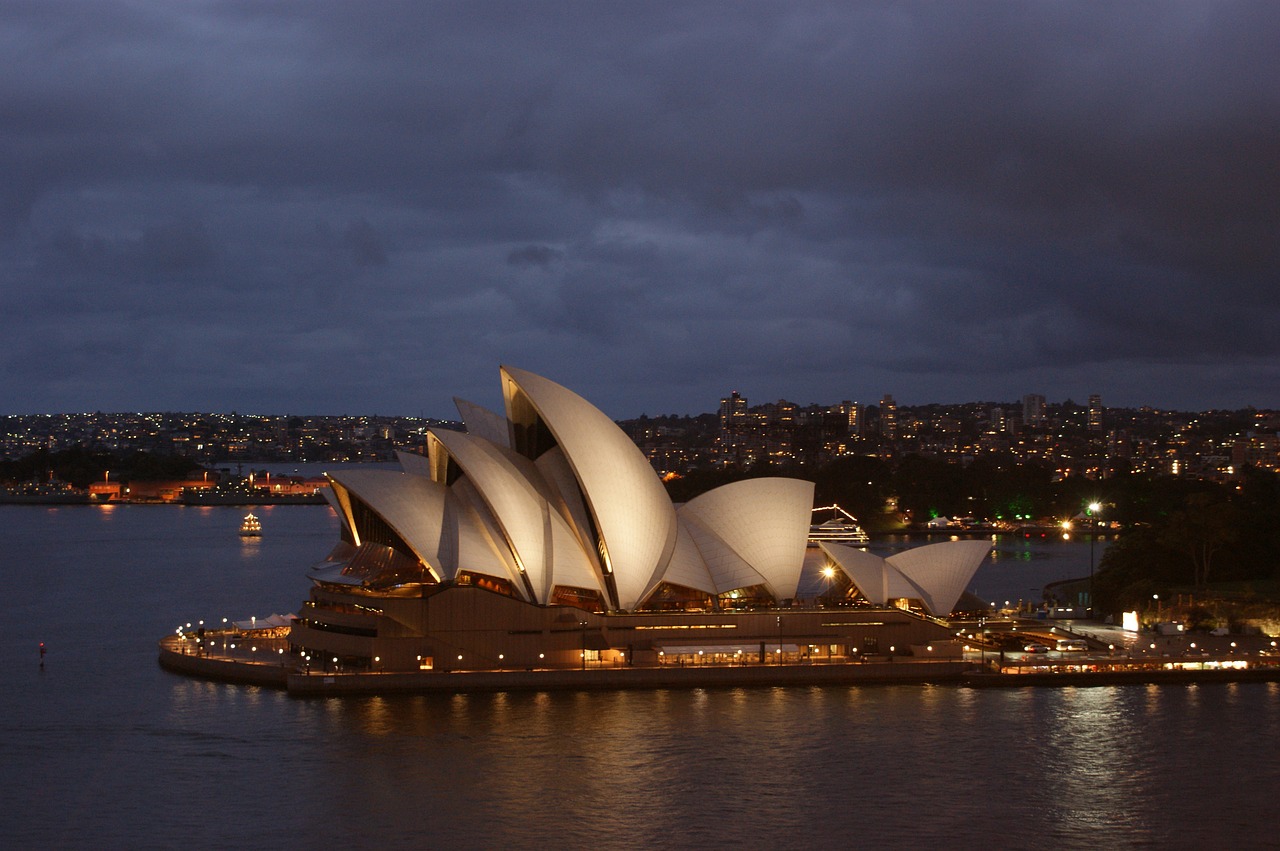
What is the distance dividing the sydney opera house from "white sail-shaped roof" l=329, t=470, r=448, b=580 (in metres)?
0.04

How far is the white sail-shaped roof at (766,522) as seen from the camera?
38375 millimetres

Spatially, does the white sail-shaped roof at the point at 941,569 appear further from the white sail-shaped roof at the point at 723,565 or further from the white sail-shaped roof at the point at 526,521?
the white sail-shaped roof at the point at 526,521

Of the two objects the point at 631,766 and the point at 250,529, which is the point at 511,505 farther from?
the point at 250,529

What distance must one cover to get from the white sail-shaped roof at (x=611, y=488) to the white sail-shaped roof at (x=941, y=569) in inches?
303

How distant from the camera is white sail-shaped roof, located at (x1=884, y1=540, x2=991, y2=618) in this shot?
133 ft

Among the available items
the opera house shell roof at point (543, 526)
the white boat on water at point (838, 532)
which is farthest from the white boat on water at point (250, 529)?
the opera house shell roof at point (543, 526)

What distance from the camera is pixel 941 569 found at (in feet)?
134

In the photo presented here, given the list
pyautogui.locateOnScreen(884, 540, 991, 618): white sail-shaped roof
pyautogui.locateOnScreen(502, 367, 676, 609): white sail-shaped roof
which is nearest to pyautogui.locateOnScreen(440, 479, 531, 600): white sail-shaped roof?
pyautogui.locateOnScreen(502, 367, 676, 609): white sail-shaped roof

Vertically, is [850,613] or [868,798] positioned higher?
[850,613]

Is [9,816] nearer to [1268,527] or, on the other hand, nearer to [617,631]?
[617,631]

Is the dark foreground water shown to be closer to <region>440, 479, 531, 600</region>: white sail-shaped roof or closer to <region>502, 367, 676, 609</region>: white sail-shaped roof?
<region>440, 479, 531, 600</region>: white sail-shaped roof

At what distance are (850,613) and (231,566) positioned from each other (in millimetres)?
41326

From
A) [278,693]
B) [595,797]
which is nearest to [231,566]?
[278,693]

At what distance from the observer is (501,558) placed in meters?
36.1
